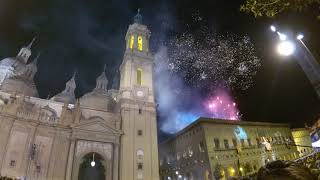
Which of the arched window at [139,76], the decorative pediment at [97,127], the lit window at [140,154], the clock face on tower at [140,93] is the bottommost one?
the lit window at [140,154]

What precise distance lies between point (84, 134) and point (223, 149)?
2147cm

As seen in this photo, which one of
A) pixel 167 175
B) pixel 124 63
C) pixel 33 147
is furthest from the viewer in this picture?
pixel 167 175

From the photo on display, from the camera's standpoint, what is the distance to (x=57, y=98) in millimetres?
45094

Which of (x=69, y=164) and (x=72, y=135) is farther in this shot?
(x=72, y=135)

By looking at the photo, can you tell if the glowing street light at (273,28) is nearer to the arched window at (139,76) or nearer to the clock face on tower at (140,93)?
the clock face on tower at (140,93)

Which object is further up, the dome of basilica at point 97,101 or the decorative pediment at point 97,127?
the dome of basilica at point 97,101

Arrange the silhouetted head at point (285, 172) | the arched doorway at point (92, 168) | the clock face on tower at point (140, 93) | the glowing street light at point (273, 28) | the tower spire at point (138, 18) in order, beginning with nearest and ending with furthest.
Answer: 1. the silhouetted head at point (285, 172)
2. the glowing street light at point (273, 28)
3. the arched doorway at point (92, 168)
4. the clock face on tower at point (140, 93)
5. the tower spire at point (138, 18)

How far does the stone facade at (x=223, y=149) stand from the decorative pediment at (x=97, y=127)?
14.0m

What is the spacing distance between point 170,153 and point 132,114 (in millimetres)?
17602

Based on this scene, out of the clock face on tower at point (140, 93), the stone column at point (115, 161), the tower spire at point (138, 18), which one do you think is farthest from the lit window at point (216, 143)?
the tower spire at point (138, 18)

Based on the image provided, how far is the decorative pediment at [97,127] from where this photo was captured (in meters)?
31.5

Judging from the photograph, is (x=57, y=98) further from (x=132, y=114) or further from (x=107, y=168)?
(x=107, y=168)

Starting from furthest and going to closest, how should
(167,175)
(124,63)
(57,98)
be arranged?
1. (167,175)
2. (57,98)
3. (124,63)

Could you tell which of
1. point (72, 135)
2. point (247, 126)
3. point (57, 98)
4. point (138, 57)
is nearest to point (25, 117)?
point (72, 135)
